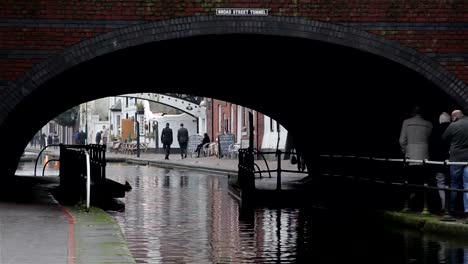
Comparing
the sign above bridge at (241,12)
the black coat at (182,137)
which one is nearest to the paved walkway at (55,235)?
the sign above bridge at (241,12)

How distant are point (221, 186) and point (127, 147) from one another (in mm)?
49506

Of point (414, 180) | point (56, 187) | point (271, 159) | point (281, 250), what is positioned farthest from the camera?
point (271, 159)

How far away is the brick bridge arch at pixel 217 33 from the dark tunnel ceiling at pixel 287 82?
0.37 metres

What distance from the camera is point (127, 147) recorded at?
81500 mm

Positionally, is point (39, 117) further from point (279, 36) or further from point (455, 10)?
point (455, 10)

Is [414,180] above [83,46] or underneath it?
underneath

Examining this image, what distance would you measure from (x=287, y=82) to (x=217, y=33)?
8907 mm

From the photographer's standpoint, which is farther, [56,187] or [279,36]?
[56,187]

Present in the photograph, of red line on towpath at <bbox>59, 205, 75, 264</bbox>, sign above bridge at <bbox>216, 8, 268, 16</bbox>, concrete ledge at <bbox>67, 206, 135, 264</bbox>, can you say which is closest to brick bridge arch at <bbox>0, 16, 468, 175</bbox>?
sign above bridge at <bbox>216, 8, 268, 16</bbox>

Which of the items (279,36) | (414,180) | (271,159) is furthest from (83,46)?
(271,159)

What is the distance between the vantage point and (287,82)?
30.6 metres

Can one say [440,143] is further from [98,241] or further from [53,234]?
Answer: [98,241]

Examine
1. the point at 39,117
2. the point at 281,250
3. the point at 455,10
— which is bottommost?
the point at 281,250

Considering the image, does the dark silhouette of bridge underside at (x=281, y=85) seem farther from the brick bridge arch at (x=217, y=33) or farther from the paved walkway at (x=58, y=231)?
the paved walkway at (x=58, y=231)
